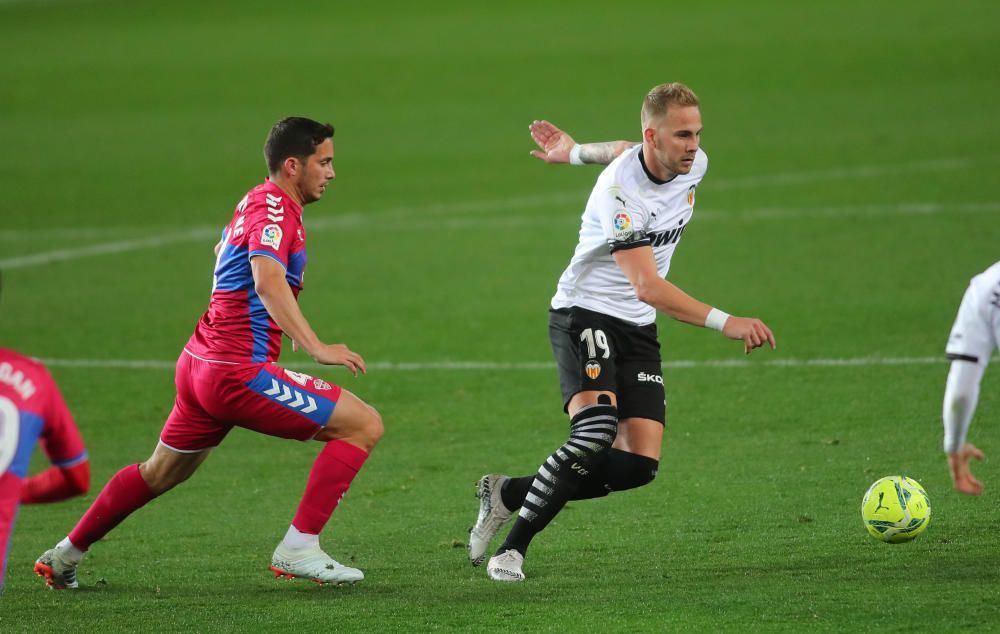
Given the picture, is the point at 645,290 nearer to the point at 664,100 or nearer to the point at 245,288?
the point at 664,100

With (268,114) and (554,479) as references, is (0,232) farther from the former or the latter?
(554,479)

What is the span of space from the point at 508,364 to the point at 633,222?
209 inches

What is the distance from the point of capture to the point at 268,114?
29.8 meters

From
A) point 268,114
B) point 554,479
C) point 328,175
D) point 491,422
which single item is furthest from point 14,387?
point 268,114

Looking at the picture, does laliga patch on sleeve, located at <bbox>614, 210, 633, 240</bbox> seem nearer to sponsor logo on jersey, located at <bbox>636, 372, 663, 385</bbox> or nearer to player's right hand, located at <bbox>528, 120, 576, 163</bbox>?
A: sponsor logo on jersey, located at <bbox>636, 372, 663, 385</bbox>

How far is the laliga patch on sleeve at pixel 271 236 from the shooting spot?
6.64 meters

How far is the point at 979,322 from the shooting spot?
5684 millimetres

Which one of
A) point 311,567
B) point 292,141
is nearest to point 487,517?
point 311,567

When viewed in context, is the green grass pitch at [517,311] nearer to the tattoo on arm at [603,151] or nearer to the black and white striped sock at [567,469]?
the black and white striped sock at [567,469]

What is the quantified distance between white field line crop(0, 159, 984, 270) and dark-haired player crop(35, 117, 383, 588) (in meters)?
10.5

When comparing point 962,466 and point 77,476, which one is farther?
point 962,466

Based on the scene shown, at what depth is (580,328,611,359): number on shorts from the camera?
283 inches

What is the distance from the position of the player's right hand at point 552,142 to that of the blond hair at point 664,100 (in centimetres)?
113

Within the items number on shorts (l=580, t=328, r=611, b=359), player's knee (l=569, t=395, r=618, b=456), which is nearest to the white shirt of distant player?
number on shorts (l=580, t=328, r=611, b=359)
